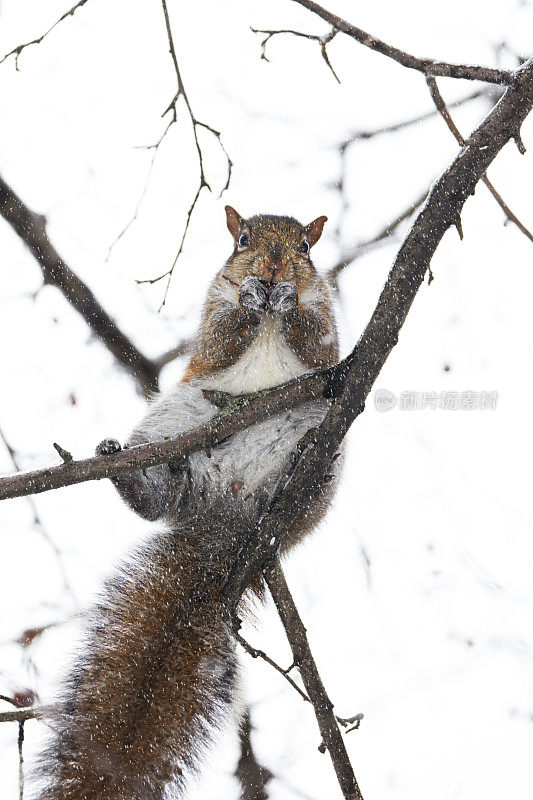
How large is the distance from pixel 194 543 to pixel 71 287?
1.46 metres

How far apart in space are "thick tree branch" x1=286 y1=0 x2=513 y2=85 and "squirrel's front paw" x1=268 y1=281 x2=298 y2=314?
2.72 ft

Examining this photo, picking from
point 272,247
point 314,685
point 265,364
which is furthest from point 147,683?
point 272,247

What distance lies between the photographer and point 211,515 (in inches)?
101

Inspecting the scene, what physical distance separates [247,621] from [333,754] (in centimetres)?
78

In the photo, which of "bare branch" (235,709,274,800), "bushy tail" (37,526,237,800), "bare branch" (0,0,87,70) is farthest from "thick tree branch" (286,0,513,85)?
"bare branch" (235,709,274,800)

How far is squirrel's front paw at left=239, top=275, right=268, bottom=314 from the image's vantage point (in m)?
2.44

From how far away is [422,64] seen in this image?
1784 mm

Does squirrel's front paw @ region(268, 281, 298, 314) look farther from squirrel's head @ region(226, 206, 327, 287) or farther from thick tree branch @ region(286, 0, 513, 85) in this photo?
thick tree branch @ region(286, 0, 513, 85)

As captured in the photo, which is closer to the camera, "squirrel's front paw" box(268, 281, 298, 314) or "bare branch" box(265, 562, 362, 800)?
"bare branch" box(265, 562, 362, 800)

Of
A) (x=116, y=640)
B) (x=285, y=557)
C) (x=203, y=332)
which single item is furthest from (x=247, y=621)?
(x=203, y=332)

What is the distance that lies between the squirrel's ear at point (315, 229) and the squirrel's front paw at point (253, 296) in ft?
1.61

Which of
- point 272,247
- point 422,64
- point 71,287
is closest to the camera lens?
point 422,64

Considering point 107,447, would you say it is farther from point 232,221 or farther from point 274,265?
point 232,221

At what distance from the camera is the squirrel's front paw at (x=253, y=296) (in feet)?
8.00
